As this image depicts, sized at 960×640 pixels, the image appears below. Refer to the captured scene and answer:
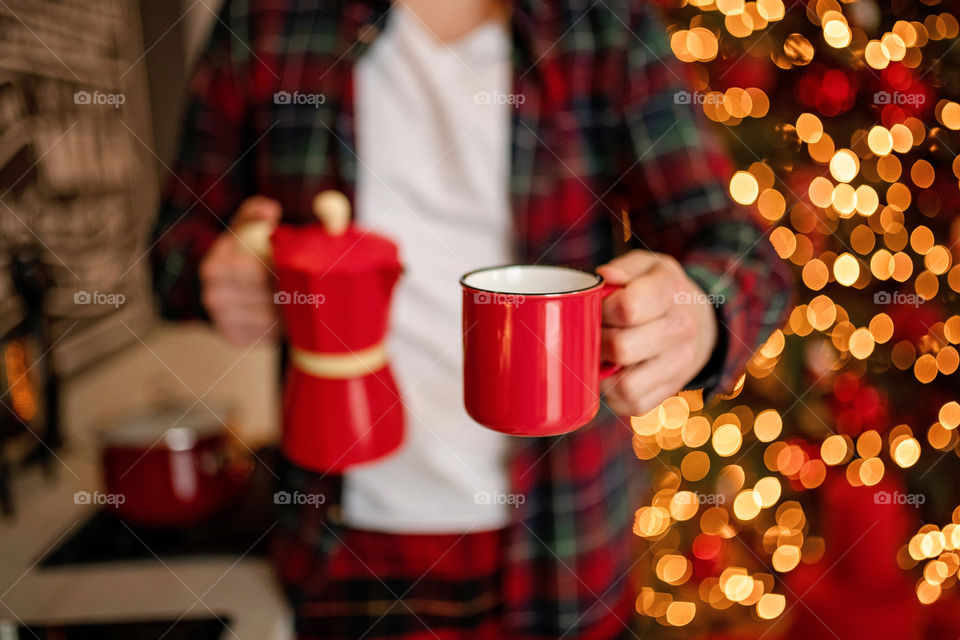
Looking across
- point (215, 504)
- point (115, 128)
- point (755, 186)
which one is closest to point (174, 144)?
point (115, 128)

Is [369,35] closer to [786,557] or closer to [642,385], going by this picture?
[642,385]

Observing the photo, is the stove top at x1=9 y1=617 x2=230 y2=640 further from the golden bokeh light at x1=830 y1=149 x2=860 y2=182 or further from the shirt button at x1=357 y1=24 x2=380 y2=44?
the golden bokeh light at x1=830 y1=149 x2=860 y2=182

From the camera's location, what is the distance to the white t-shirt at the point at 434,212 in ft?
2.30

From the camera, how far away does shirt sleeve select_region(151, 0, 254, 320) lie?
0.73m

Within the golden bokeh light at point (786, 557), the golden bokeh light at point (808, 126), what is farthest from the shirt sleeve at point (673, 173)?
the golden bokeh light at point (786, 557)

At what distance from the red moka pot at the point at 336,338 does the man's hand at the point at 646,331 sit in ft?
0.55

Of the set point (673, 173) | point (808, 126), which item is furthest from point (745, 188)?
point (673, 173)

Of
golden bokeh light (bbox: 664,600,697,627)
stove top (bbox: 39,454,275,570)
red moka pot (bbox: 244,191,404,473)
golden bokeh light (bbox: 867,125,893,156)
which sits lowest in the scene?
golden bokeh light (bbox: 664,600,697,627)

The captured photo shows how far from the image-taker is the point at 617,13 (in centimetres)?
69

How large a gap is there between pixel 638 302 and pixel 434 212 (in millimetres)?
330

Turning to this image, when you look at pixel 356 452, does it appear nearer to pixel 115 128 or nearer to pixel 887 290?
pixel 115 128

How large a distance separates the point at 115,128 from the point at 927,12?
1379 mm

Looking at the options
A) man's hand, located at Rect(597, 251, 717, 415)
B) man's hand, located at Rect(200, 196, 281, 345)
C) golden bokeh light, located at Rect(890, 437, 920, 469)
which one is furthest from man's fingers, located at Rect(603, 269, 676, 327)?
golden bokeh light, located at Rect(890, 437, 920, 469)

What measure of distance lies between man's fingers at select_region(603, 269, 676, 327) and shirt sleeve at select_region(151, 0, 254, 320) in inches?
18.5
